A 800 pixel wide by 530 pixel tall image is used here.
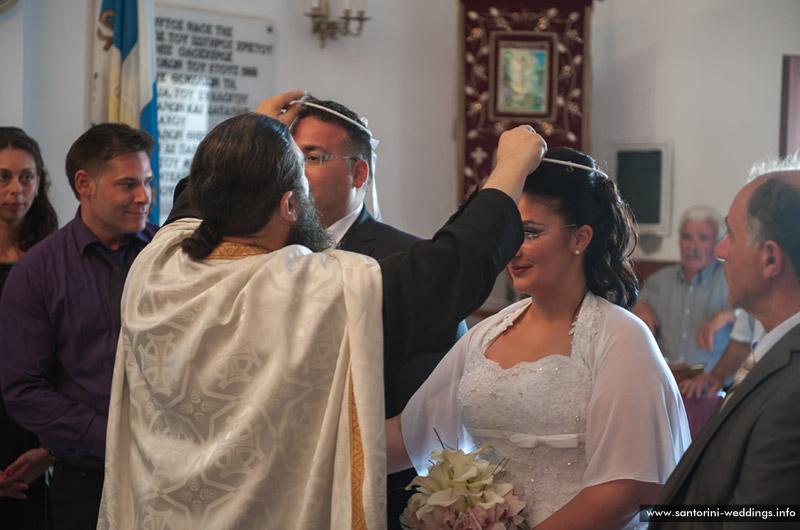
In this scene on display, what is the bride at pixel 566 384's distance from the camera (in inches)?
84.9

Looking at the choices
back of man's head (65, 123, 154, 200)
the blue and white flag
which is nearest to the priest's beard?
back of man's head (65, 123, 154, 200)

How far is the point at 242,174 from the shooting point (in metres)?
1.99

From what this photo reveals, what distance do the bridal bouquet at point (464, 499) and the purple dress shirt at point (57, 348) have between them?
55.4 inches

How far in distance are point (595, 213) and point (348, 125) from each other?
1058 mm

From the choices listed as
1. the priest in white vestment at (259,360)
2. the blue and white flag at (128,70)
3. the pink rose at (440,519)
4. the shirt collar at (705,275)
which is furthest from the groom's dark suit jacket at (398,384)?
the shirt collar at (705,275)

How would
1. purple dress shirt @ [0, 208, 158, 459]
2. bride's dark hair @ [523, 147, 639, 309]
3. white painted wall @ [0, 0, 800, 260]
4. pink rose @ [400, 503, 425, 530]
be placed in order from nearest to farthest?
pink rose @ [400, 503, 425, 530] < bride's dark hair @ [523, 147, 639, 309] < purple dress shirt @ [0, 208, 158, 459] < white painted wall @ [0, 0, 800, 260]

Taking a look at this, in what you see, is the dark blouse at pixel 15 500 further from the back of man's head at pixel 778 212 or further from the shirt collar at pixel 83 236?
the back of man's head at pixel 778 212

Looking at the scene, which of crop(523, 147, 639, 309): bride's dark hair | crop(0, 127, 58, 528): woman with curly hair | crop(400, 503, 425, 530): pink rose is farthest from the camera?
crop(0, 127, 58, 528): woman with curly hair

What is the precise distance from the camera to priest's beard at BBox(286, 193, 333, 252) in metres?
2.09

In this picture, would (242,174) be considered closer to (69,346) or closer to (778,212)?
(778,212)

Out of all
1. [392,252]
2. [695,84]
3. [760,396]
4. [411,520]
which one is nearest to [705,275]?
[695,84]

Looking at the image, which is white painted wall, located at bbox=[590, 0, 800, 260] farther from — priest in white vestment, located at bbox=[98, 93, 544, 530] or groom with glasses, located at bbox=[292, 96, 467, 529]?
priest in white vestment, located at bbox=[98, 93, 544, 530]

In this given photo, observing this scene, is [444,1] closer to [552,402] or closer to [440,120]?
[440,120]

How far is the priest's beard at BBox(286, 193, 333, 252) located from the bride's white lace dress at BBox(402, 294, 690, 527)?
2.19 ft
